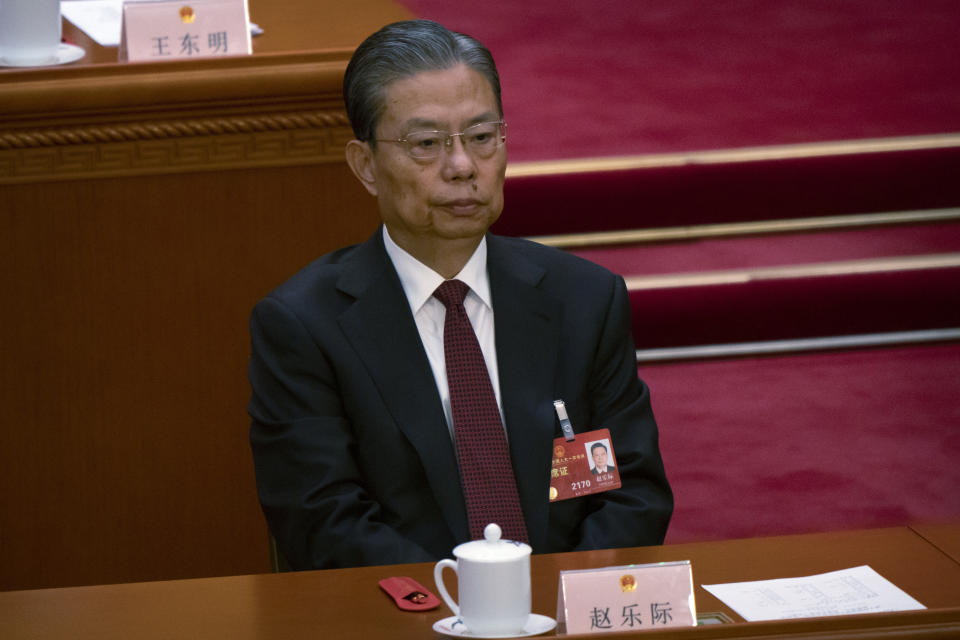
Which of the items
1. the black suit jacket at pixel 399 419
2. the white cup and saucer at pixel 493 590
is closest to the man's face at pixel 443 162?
the black suit jacket at pixel 399 419

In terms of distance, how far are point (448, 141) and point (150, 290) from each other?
0.71 meters

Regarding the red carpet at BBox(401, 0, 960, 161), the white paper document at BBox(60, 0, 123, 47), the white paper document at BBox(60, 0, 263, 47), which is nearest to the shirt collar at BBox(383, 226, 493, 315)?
the white paper document at BBox(60, 0, 263, 47)

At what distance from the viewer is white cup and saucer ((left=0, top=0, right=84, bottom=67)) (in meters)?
2.14

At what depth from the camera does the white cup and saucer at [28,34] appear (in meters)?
2.14

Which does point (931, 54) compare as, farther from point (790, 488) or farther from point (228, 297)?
point (228, 297)

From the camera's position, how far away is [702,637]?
1065 millimetres

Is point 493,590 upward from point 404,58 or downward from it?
downward

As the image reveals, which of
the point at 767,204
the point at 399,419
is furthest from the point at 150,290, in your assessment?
the point at 767,204

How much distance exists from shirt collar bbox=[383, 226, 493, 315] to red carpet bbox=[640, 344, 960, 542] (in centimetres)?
93

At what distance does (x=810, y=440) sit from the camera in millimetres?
2703

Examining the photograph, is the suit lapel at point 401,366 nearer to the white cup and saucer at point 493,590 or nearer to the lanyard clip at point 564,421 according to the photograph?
the lanyard clip at point 564,421

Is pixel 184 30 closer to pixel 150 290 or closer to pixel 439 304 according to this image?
pixel 150 290

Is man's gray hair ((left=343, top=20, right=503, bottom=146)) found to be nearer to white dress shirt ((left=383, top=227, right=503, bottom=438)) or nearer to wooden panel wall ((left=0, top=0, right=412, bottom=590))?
white dress shirt ((left=383, top=227, right=503, bottom=438))

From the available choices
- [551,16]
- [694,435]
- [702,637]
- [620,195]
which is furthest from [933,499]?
[551,16]
